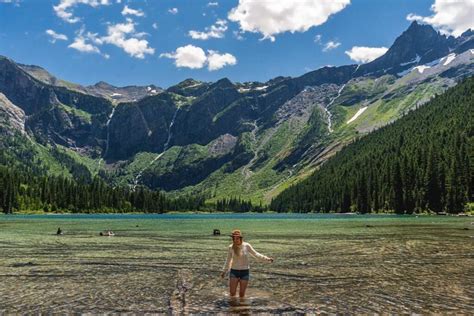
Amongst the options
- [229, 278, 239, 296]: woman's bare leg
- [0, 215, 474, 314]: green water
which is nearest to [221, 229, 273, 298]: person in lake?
[229, 278, 239, 296]: woman's bare leg

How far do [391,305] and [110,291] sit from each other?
610 inches

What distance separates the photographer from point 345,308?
2248cm

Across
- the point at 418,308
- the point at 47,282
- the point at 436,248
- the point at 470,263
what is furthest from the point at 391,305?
the point at 436,248

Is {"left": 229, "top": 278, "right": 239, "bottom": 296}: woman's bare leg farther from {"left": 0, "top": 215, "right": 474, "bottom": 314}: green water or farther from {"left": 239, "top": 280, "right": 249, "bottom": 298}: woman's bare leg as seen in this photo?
{"left": 0, "top": 215, "right": 474, "bottom": 314}: green water

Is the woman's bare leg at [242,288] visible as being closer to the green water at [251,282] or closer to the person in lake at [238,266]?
the person in lake at [238,266]

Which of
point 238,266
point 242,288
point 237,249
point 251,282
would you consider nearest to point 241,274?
point 238,266

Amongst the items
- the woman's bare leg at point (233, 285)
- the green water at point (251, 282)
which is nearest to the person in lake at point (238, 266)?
the woman's bare leg at point (233, 285)

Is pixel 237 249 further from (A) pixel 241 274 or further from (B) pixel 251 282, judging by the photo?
(B) pixel 251 282

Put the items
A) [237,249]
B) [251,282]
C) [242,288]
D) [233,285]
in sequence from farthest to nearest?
[251,282] → [233,285] → [242,288] → [237,249]

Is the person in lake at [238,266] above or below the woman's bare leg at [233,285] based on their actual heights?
above

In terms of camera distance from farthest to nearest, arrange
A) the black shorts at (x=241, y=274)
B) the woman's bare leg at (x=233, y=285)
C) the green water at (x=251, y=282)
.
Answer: the woman's bare leg at (x=233, y=285), the black shorts at (x=241, y=274), the green water at (x=251, y=282)

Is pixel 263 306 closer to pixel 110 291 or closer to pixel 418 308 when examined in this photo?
pixel 418 308

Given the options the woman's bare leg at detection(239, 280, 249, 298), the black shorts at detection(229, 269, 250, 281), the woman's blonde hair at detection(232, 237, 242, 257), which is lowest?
the woman's bare leg at detection(239, 280, 249, 298)

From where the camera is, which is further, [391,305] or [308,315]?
[391,305]
